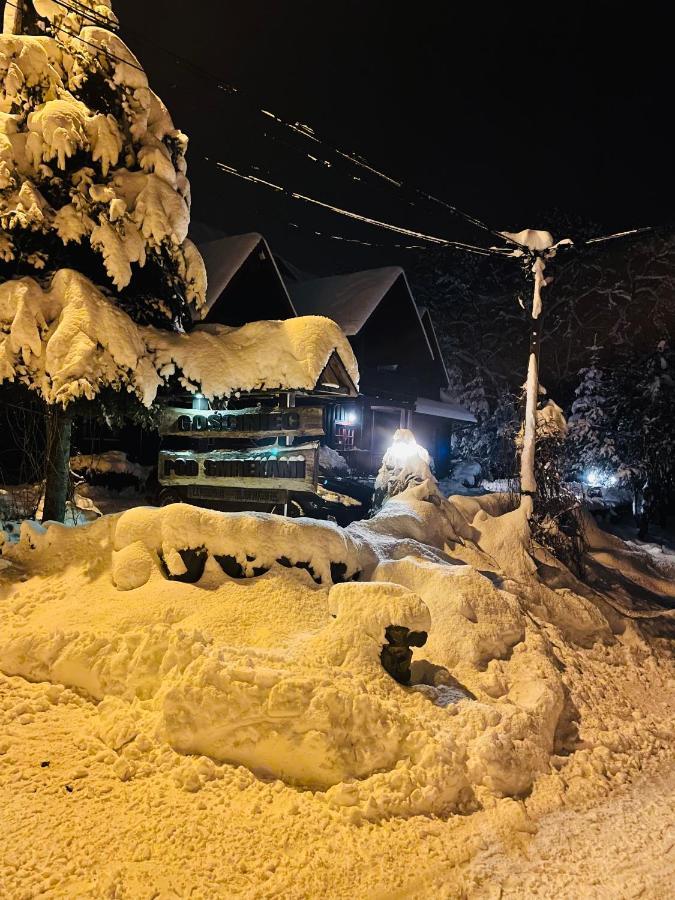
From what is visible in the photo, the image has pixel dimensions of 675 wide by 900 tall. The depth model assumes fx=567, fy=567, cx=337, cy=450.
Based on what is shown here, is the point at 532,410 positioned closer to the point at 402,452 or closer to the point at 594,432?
the point at 402,452

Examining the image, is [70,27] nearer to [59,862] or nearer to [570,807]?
[59,862]

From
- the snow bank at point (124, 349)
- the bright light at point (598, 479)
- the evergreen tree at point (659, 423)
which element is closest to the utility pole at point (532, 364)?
the snow bank at point (124, 349)

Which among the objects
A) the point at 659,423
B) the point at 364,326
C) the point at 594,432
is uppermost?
the point at 364,326

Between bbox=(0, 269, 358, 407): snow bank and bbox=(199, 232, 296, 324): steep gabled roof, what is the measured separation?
841 cm

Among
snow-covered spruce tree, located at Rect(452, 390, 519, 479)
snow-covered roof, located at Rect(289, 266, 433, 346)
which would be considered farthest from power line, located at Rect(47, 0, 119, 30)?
snow-covered spruce tree, located at Rect(452, 390, 519, 479)

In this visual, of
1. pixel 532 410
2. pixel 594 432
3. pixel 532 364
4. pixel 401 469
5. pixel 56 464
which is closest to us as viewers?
pixel 56 464

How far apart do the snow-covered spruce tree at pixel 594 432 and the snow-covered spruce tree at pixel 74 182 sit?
19.9 meters

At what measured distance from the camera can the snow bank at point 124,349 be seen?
648 centimetres

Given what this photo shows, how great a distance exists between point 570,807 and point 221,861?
9.10 ft

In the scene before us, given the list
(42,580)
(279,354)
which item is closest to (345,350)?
(279,354)

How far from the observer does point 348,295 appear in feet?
71.5

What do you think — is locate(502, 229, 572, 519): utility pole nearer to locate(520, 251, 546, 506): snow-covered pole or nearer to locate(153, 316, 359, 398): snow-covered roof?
locate(520, 251, 546, 506): snow-covered pole

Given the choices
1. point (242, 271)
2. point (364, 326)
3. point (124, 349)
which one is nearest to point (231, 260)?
point (242, 271)

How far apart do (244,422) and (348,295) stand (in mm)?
14201
